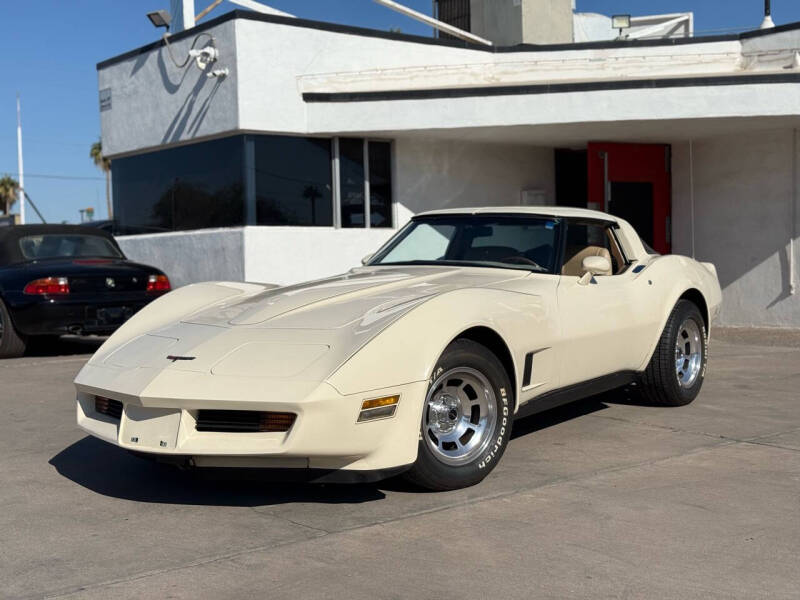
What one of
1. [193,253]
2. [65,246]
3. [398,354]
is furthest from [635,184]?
[398,354]

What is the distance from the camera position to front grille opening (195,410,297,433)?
3.84m

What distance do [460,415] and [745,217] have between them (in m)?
9.76

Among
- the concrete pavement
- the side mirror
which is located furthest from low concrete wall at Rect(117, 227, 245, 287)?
the side mirror

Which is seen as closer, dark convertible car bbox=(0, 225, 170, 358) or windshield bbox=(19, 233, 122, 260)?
dark convertible car bbox=(0, 225, 170, 358)

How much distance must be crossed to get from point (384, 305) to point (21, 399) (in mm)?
4057

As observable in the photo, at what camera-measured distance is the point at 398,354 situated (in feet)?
13.1

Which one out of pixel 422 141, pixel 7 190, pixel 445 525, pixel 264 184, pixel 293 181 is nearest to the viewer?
pixel 445 525

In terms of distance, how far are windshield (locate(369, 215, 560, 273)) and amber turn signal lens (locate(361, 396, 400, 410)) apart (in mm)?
1742

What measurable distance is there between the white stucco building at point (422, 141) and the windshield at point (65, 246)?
1.94 m

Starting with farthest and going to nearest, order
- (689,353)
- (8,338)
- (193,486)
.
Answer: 1. (8,338)
2. (689,353)
3. (193,486)

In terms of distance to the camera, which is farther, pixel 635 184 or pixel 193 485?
pixel 635 184

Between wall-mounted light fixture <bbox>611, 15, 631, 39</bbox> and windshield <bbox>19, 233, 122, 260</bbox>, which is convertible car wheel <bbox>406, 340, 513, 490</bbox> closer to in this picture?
windshield <bbox>19, 233, 122, 260</bbox>

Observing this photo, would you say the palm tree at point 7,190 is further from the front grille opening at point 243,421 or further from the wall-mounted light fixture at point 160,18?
the front grille opening at point 243,421

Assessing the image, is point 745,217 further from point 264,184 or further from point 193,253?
point 193,253
